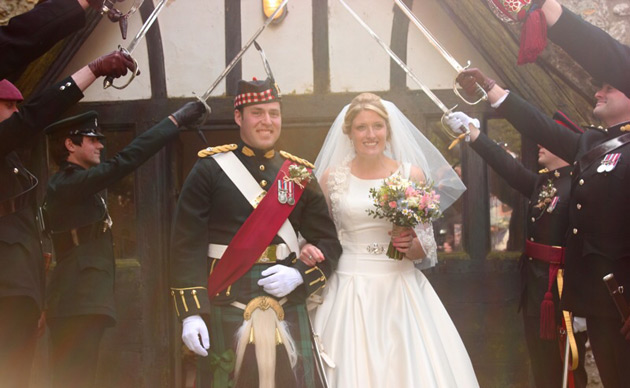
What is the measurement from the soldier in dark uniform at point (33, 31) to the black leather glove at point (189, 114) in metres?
1.23

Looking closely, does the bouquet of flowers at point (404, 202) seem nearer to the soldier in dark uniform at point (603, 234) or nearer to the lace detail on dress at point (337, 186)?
the lace detail on dress at point (337, 186)

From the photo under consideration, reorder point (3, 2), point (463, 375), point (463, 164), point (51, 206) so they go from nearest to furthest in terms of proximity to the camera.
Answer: point (463, 375) → point (51, 206) → point (3, 2) → point (463, 164)

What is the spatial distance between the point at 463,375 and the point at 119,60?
2619mm

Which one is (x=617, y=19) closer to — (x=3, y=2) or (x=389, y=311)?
(x=389, y=311)

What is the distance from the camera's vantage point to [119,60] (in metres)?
3.12

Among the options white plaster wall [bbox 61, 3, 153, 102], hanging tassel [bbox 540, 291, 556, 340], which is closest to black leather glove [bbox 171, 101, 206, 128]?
white plaster wall [bbox 61, 3, 153, 102]

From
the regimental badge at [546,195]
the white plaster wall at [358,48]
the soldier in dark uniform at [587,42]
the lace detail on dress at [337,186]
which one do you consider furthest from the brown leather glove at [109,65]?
the regimental badge at [546,195]

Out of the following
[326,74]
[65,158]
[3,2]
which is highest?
[3,2]

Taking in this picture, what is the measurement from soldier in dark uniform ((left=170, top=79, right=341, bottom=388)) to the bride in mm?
228

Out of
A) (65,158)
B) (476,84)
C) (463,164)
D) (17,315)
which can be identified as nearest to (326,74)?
(463,164)

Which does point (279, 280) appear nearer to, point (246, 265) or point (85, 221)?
point (246, 265)

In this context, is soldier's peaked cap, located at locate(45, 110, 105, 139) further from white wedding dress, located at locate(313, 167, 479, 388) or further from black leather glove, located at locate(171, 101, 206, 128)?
white wedding dress, located at locate(313, 167, 479, 388)

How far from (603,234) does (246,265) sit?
1.88m

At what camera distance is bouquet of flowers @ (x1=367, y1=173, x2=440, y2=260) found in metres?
3.51
